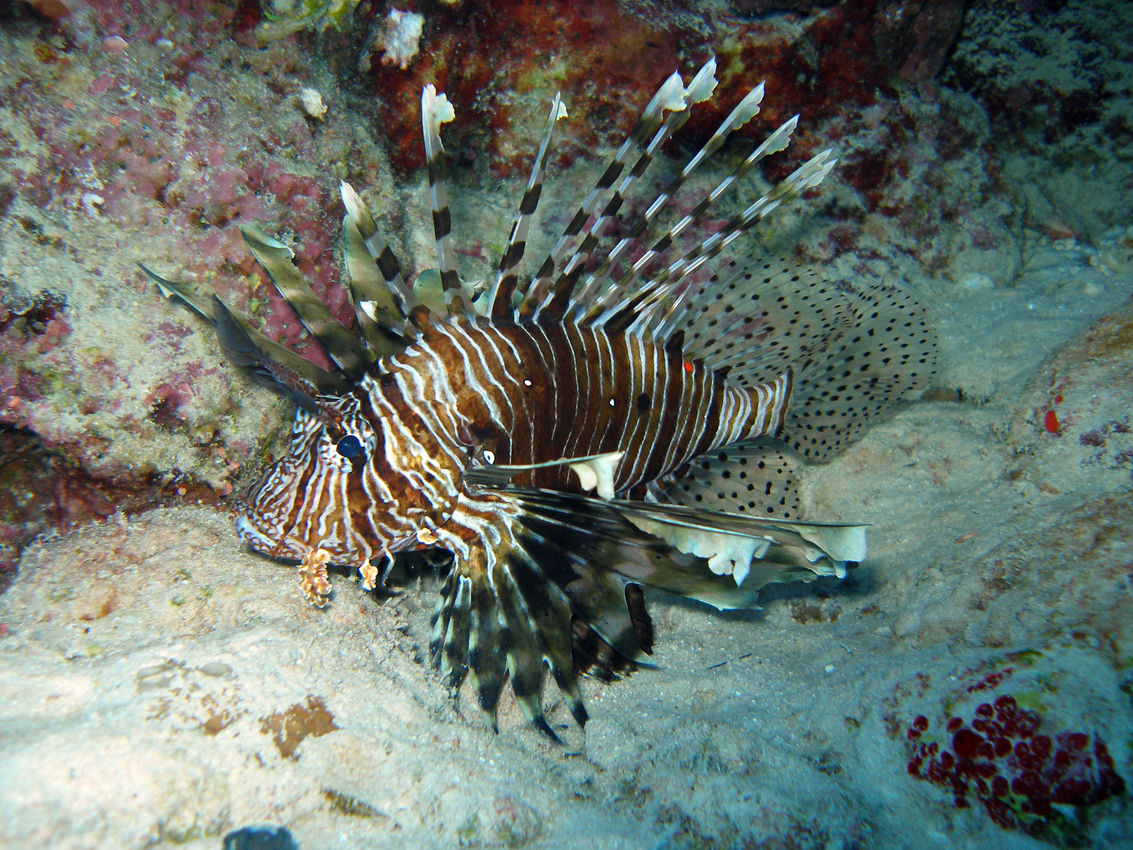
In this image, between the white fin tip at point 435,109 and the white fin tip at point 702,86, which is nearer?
the white fin tip at point 435,109

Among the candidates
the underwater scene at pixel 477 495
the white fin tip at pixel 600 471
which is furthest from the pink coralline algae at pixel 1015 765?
the white fin tip at pixel 600 471

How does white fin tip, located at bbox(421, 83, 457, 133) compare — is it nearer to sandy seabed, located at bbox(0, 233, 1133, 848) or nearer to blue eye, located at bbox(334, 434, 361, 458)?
blue eye, located at bbox(334, 434, 361, 458)

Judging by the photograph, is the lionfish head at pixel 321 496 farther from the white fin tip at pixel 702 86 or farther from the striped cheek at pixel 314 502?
the white fin tip at pixel 702 86

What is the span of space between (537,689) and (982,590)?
7.08ft

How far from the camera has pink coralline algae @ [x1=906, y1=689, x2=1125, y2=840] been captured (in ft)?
6.48

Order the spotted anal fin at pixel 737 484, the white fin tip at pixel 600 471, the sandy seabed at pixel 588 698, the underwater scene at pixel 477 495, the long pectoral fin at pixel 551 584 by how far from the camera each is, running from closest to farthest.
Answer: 1. the sandy seabed at pixel 588 698
2. the underwater scene at pixel 477 495
3. the white fin tip at pixel 600 471
4. the long pectoral fin at pixel 551 584
5. the spotted anal fin at pixel 737 484

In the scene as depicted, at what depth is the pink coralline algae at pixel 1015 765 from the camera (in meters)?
1.97

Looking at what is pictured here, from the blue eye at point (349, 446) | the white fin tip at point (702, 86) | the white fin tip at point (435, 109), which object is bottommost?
the blue eye at point (349, 446)

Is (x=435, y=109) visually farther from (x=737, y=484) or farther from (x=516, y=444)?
(x=737, y=484)

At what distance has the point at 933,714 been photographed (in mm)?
2373

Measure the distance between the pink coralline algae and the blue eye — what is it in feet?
8.58

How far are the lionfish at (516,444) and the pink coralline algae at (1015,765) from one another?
0.71 m

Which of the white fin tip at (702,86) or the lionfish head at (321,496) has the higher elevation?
the white fin tip at (702,86)

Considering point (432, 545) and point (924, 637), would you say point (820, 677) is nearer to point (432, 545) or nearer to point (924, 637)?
point (924, 637)
